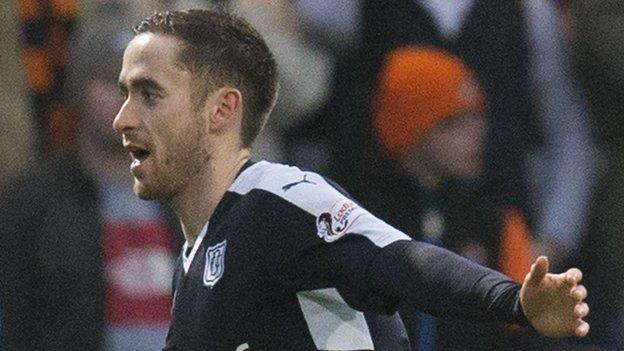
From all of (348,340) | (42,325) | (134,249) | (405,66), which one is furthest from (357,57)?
(348,340)

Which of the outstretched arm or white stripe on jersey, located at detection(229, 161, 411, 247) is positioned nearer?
the outstretched arm

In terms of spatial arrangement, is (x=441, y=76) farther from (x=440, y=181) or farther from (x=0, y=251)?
(x=0, y=251)

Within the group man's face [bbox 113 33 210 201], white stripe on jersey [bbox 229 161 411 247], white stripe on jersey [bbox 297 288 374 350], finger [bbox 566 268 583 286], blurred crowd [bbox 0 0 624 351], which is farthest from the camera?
blurred crowd [bbox 0 0 624 351]

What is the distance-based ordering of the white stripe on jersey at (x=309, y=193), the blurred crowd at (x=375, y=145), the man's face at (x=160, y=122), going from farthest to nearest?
the blurred crowd at (x=375, y=145) → the man's face at (x=160, y=122) → the white stripe on jersey at (x=309, y=193)

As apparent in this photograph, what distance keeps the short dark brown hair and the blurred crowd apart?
1487 millimetres

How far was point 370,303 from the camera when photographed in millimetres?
3312

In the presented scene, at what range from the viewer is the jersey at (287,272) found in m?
3.33

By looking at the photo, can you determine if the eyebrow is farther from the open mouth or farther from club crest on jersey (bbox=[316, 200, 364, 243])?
club crest on jersey (bbox=[316, 200, 364, 243])

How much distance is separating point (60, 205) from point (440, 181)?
1.14m

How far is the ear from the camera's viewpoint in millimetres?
3723

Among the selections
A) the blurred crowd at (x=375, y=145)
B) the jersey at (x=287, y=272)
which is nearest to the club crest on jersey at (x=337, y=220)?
the jersey at (x=287, y=272)

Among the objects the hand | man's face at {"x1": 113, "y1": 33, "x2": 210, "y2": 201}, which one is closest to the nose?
man's face at {"x1": 113, "y1": 33, "x2": 210, "y2": 201}

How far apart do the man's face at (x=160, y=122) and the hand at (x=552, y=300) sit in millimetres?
1004

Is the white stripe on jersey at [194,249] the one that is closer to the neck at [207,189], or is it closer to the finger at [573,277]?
the neck at [207,189]
